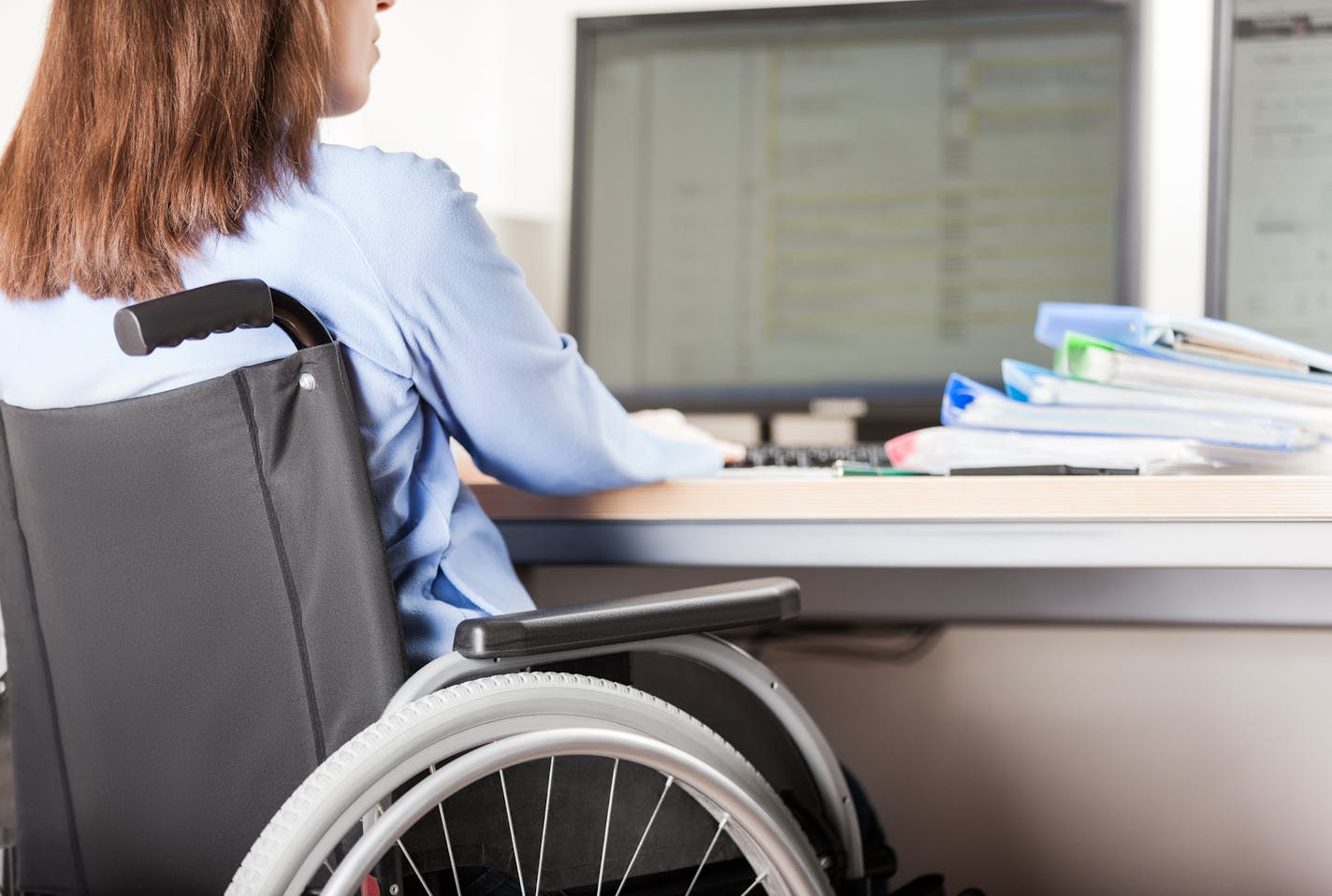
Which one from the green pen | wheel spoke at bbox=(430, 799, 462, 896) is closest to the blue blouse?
wheel spoke at bbox=(430, 799, 462, 896)

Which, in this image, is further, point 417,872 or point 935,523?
point 935,523

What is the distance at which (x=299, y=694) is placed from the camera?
0.61 metres

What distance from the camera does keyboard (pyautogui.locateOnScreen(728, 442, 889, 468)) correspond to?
1.00 meters

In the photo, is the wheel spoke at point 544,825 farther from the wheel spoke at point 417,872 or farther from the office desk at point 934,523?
the office desk at point 934,523

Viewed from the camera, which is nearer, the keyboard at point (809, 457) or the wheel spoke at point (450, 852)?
the wheel spoke at point (450, 852)

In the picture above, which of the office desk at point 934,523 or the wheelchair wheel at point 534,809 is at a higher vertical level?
the office desk at point 934,523

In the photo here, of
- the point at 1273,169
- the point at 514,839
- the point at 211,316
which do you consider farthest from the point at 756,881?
the point at 1273,169

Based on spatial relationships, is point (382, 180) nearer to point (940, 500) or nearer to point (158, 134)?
point (158, 134)

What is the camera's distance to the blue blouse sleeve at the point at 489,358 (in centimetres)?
63

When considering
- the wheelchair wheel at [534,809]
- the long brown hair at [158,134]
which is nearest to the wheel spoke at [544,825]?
the wheelchair wheel at [534,809]

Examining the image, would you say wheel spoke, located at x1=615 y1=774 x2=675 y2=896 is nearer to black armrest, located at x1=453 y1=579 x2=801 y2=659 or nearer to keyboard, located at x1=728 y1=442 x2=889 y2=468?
black armrest, located at x1=453 y1=579 x2=801 y2=659

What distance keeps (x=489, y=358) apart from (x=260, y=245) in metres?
0.14

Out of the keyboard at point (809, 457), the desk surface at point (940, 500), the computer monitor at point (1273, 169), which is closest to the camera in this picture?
the desk surface at point (940, 500)

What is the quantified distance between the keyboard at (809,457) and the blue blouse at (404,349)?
0.32 metres
